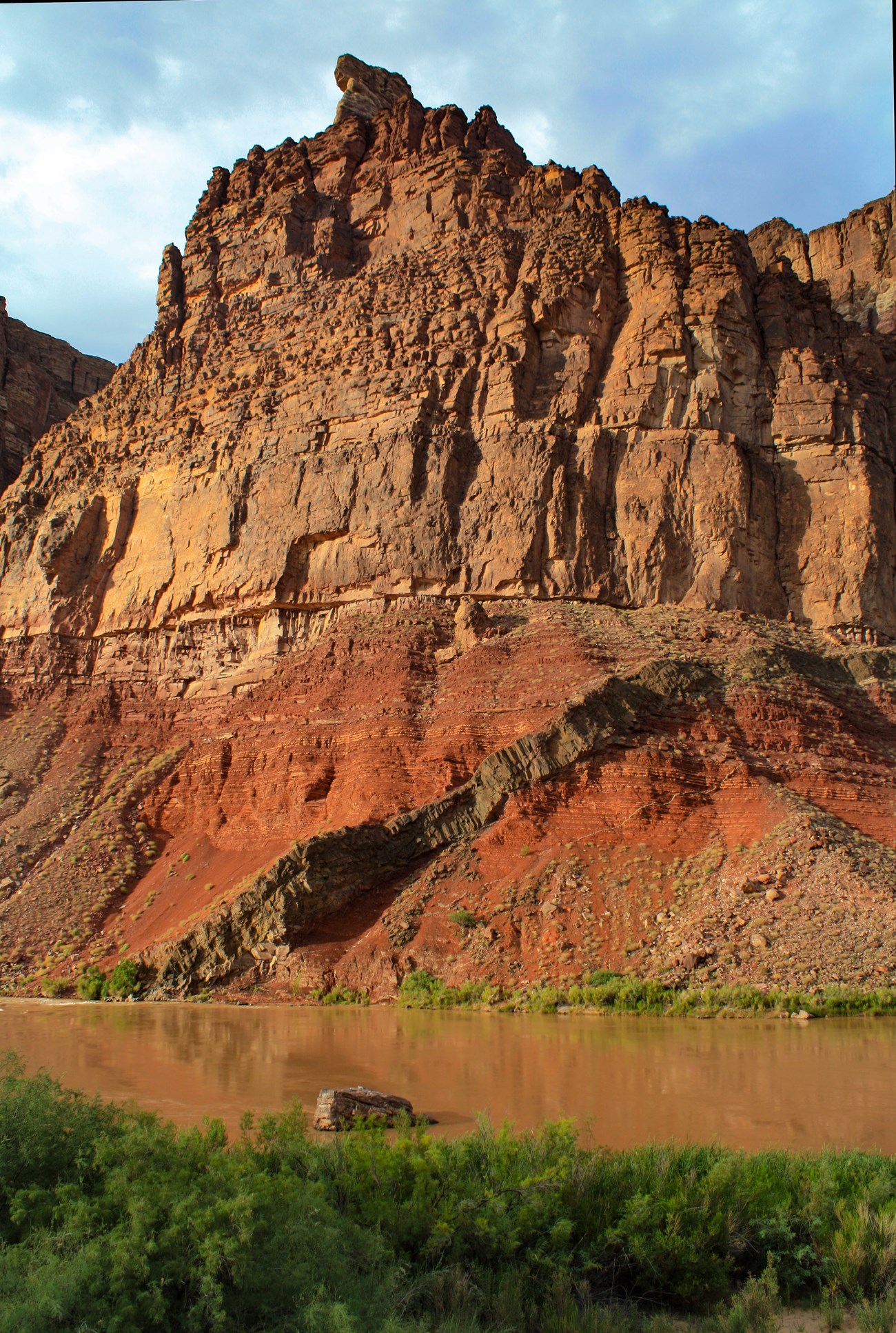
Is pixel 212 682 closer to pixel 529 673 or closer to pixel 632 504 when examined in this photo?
pixel 529 673

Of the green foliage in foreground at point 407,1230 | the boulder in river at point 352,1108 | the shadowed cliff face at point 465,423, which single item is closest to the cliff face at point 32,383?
the shadowed cliff face at point 465,423

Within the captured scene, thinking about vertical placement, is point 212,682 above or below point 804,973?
above

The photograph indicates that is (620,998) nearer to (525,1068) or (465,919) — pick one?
(465,919)

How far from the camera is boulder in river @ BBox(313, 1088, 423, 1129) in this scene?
36.9 feet

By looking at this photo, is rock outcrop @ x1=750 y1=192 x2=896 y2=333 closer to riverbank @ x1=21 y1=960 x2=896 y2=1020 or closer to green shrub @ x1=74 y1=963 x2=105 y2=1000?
riverbank @ x1=21 y1=960 x2=896 y2=1020

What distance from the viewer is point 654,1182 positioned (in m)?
8.22

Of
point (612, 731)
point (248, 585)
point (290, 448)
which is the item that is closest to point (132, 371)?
point (290, 448)

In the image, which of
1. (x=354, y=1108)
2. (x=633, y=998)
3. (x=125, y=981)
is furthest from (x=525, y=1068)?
(x=125, y=981)

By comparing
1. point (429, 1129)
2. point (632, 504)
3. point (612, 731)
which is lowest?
point (429, 1129)

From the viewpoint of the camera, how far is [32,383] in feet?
230

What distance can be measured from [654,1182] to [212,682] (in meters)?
39.2

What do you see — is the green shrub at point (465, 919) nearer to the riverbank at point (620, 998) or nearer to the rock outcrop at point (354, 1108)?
the riverbank at point (620, 998)

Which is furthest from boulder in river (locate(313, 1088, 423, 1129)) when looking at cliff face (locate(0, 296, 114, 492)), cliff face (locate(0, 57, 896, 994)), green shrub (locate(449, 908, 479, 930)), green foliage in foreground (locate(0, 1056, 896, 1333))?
cliff face (locate(0, 296, 114, 492))

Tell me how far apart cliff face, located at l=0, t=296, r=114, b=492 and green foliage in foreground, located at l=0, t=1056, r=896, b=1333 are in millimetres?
63549
